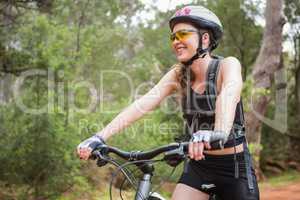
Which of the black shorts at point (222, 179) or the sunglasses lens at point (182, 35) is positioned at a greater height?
the sunglasses lens at point (182, 35)

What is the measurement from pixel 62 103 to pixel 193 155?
7353 millimetres

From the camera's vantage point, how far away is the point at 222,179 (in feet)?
9.07

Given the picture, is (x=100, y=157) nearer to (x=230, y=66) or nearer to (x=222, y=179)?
(x=222, y=179)

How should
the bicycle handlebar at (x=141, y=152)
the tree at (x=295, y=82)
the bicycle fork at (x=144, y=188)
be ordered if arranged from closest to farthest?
1. the bicycle handlebar at (x=141, y=152)
2. the bicycle fork at (x=144, y=188)
3. the tree at (x=295, y=82)

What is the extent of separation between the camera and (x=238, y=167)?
2.74m

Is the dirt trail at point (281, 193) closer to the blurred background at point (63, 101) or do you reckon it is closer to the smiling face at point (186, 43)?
the blurred background at point (63, 101)

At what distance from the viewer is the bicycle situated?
222cm

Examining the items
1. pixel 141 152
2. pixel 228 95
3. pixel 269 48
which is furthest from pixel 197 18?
pixel 269 48

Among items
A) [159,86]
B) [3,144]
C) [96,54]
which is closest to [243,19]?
[96,54]

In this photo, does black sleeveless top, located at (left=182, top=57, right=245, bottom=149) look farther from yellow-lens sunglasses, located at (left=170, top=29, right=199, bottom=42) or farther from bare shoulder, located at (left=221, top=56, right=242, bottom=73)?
yellow-lens sunglasses, located at (left=170, top=29, right=199, bottom=42)

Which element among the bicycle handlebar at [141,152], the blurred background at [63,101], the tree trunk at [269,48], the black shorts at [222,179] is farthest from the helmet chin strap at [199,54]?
the tree trunk at [269,48]

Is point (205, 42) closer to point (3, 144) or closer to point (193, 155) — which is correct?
point (193, 155)

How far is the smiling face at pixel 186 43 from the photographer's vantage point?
9.01 feet

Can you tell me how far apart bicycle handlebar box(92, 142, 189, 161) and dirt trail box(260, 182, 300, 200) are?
11253 mm
